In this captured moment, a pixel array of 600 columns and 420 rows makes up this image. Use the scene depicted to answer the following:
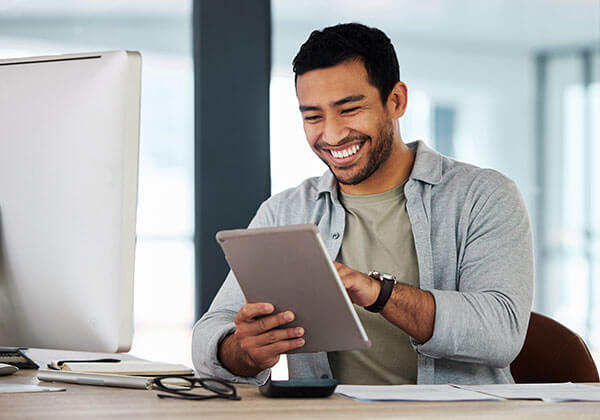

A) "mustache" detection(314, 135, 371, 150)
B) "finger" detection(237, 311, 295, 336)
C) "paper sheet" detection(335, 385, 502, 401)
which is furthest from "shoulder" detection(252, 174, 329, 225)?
"paper sheet" detection(335, 385, 502, 401)

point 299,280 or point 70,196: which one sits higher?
point 70,196

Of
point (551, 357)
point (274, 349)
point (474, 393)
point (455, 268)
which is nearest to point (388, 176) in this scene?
point (455, 268)

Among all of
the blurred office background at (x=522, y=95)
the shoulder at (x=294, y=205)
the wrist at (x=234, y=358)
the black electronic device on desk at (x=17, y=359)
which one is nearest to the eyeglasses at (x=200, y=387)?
the wrist at (x=234, y=358)

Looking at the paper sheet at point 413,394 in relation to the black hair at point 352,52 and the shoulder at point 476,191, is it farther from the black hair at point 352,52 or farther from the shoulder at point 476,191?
the black hair at point 352,52

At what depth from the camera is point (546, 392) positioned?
3.51 feet

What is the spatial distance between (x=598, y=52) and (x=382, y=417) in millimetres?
5468

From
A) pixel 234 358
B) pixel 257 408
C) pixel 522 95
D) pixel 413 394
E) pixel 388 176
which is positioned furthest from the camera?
pixel 522 95

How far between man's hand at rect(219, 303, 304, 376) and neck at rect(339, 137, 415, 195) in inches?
23.1

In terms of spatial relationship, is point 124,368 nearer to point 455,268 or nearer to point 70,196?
point 70,196

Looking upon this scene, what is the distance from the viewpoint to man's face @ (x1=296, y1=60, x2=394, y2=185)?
173cm

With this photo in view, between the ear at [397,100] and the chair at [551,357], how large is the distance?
22.7 inches

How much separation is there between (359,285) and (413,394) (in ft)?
0.92

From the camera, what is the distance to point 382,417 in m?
0.87

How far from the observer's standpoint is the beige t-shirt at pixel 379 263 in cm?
162
